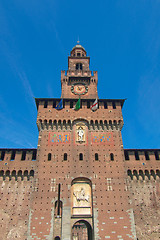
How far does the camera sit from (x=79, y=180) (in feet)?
79.4

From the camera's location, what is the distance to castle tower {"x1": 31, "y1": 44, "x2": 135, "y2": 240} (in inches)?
861

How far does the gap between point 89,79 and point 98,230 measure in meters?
21.9

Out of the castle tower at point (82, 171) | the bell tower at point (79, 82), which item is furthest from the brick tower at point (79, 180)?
the bell tower at point (79, 82)

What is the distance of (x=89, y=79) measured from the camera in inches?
1320

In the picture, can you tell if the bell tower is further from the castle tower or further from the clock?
the castle tower

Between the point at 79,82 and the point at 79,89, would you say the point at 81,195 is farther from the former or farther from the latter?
the point at 79,82

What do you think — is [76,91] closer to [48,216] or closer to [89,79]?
[89,79]

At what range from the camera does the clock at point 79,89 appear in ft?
105

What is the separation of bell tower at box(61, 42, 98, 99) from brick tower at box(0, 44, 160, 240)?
283 cm

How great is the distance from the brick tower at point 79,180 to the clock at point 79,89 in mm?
3076

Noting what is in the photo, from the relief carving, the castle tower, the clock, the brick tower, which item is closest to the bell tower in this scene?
the clock

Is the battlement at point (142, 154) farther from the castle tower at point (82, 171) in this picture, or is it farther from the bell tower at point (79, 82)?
the bell tower at point (79, 82)

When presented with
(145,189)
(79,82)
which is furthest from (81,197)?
(79,82)

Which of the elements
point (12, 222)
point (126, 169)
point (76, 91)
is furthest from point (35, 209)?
point (76, 91)
